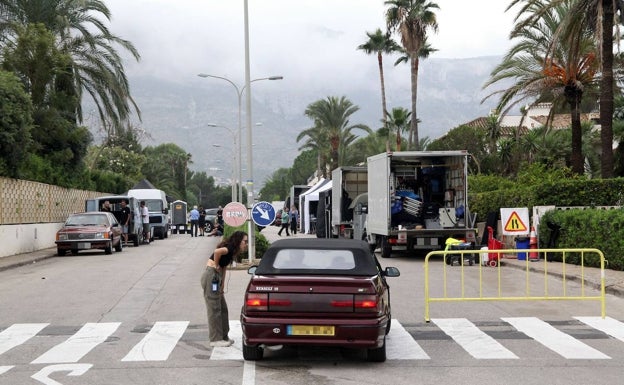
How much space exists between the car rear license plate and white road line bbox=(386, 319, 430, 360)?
1.21 metres

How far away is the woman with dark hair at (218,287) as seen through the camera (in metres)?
10.3

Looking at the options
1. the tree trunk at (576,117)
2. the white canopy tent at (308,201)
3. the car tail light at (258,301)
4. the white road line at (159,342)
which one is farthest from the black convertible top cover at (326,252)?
the white canopy tent at (308,201)

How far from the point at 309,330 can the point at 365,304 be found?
0.63m

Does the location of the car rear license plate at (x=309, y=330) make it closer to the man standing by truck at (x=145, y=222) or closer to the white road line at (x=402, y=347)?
the white road line at (x=402, y=347)

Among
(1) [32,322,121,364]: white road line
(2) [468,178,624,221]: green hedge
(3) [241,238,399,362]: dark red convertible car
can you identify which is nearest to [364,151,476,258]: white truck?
(2) [468,178,624,221]: green hedge

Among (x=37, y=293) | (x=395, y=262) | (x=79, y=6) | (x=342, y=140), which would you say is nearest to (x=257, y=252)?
(x=395, y=262)

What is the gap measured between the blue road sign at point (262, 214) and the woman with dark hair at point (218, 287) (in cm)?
1083

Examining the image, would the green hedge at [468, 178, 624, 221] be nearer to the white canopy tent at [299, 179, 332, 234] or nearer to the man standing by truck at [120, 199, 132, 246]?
the man standing by truck at [120, 199, 132, 246]

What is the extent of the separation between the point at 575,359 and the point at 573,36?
18.9 m

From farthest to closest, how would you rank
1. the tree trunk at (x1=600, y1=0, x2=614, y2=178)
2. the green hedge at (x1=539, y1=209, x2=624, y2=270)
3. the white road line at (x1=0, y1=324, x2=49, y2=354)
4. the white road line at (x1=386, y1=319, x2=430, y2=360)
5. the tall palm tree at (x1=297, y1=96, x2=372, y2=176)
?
1. the tall palm tree at (x1=297, y1=96, x2=372, y2=176)
2. the tree trunk at (x1=600, y1=0, x2=614, y2=178)
3. the green hedge at (x1=539, y1=209, x2=624, y2=270)
4. the white road line at (x1=0, y1=324, x2=49, y2=354)
5. the white road line at (x1=386, y1=319, x2=430, y2=360)

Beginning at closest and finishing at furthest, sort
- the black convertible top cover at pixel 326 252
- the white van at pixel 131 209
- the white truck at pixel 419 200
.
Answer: the black convertible top cover at pixel 326 252, the white truck at pixel 419 200, the white van at pixel 131 209

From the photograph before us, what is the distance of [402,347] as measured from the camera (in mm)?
10445

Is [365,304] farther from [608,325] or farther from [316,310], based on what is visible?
[608,325]

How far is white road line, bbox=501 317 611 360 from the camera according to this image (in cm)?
996
